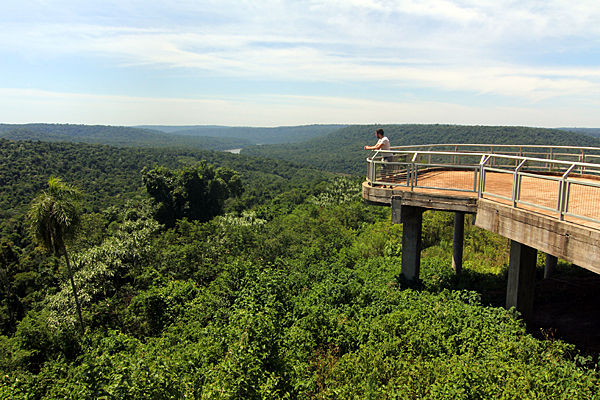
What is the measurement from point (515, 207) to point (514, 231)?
1.67 feet

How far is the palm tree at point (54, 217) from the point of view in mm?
14703

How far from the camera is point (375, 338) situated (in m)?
8.45

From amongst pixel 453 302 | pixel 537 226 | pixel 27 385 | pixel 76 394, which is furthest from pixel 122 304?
pixel 537 226

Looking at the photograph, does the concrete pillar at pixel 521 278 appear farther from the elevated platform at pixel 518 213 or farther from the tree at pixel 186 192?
the tree at pixel 186 192

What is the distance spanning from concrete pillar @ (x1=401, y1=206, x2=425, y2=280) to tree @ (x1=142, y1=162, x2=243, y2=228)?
38.6 meters

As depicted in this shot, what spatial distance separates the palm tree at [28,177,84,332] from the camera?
48.2 ft

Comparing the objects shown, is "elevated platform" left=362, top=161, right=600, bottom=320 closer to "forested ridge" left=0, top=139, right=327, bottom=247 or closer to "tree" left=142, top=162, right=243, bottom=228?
"tree" left=142, top=162, right=243, bottom=228

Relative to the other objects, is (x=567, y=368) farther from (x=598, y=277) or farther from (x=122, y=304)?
(x=122, y=304)

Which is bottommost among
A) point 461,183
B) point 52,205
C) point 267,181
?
point 267,181

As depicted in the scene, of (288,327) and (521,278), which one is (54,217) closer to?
(288,327)

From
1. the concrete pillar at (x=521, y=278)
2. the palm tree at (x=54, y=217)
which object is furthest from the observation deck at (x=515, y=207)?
the palm tree at (x=54, y=217)

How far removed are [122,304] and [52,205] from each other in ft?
23.2

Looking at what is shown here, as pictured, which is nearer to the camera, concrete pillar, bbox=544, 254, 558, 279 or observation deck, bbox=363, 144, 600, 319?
observation deck, bbox=363, 144, 600, 319

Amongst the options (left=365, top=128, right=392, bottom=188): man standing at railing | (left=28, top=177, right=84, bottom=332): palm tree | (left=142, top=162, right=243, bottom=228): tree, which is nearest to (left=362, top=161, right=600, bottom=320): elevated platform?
(left=365, top=128, right=392, bottom=188): man standing at railing
